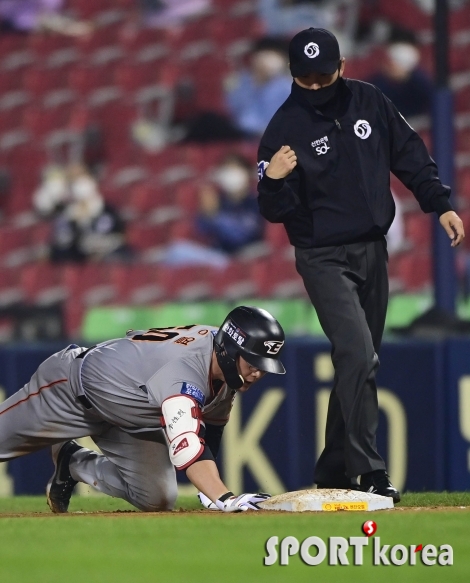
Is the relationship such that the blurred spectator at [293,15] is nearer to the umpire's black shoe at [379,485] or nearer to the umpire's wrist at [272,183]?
the umpire's wrist at [272,183]

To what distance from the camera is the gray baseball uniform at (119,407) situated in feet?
18.1

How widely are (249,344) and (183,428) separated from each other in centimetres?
46

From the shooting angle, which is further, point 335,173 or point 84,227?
point 84,227

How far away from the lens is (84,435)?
599 cm

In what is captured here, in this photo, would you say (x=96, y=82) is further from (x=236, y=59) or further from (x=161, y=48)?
(x=236, y=59)

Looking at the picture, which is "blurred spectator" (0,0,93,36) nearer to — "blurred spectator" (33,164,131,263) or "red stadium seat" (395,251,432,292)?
"blurred spectator" (33,164,131,263)

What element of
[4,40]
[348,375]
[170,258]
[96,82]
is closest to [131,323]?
[170,258]

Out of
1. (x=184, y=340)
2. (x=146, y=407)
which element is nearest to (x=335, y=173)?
(x=184, y=340)

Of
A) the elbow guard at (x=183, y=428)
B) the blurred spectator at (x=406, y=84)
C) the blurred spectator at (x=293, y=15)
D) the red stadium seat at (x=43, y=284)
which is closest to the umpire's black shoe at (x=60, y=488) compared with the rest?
the elbow guard at (x=183, y=428)

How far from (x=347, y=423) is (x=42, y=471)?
11.5 feet

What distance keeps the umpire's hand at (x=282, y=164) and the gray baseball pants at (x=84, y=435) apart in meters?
1.41

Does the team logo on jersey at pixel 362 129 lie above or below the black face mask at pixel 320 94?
below

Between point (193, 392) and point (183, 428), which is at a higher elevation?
point (193, 392)

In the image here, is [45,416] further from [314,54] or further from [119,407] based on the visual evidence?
[314,54]
